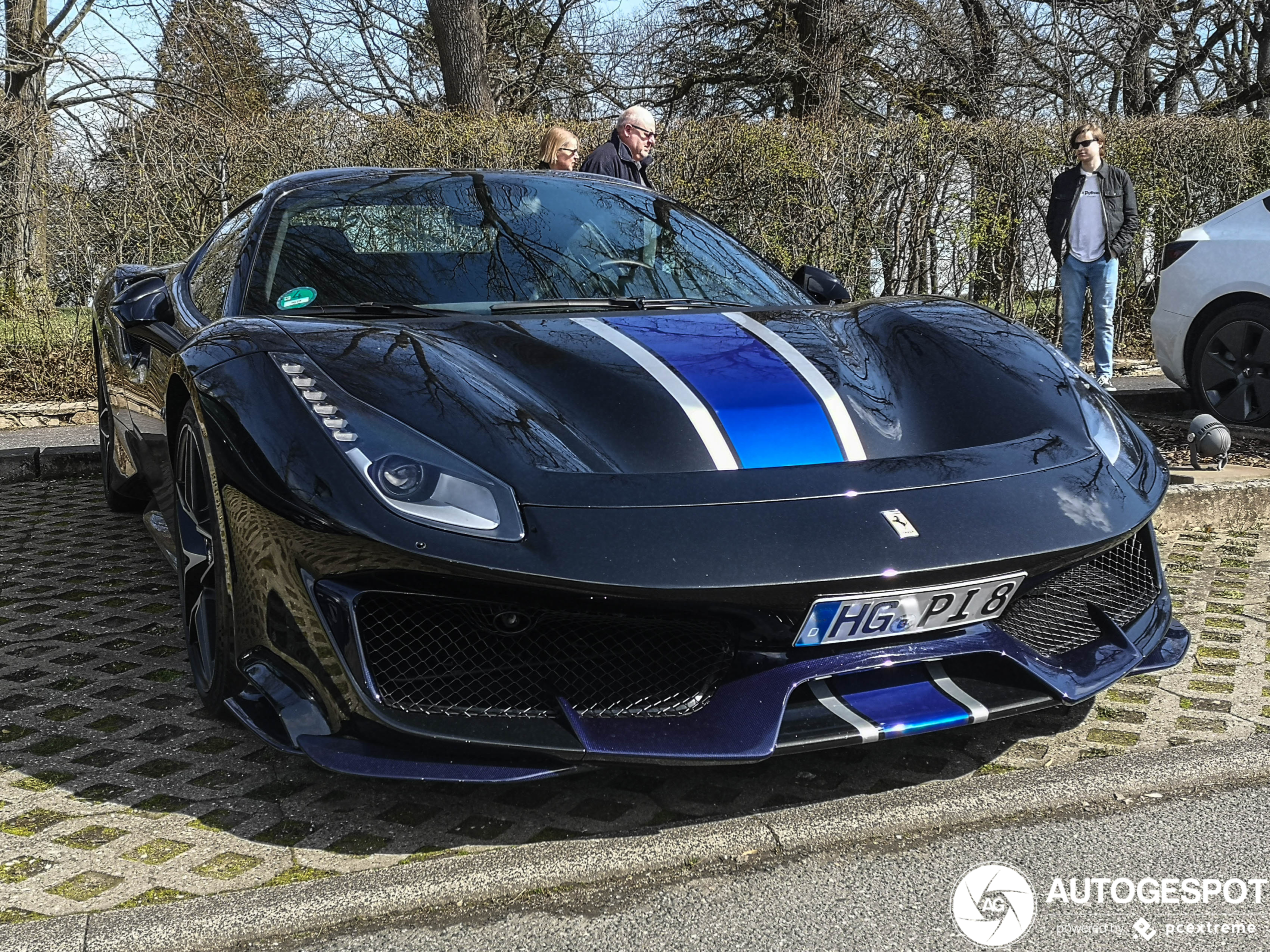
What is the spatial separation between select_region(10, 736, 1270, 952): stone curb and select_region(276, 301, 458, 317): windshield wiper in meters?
1.42

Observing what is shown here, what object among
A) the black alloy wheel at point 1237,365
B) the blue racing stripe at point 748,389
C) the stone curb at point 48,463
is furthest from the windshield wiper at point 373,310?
the black alloy wheel at point 1237,365

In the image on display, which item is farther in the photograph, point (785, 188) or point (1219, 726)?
point (785, 188)

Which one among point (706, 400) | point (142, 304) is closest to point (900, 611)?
point (706, 400)

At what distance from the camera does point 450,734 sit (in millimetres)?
2254

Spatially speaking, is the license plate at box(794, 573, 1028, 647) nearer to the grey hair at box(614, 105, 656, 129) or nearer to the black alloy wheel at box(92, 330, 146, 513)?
the black alloy wheel at box(92, 330, 146, 513)

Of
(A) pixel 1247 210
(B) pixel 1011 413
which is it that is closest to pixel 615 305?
(B) pixel 1011 413

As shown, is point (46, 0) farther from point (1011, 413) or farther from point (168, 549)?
point (1011, 413)

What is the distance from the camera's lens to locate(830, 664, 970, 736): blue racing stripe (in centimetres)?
235

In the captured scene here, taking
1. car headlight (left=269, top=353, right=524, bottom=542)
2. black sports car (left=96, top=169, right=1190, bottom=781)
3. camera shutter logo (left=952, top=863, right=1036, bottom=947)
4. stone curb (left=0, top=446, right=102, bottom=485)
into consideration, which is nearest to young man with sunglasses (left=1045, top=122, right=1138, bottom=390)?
black sports car (left=96, top=169, right=1190, bottom=781)

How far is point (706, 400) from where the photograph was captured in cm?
266

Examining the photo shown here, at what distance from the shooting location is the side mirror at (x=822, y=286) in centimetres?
382

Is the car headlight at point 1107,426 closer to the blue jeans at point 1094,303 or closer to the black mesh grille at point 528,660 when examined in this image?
the black mesh grille at point 528,660

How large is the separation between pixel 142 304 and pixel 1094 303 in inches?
268

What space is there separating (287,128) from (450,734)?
740 cm
